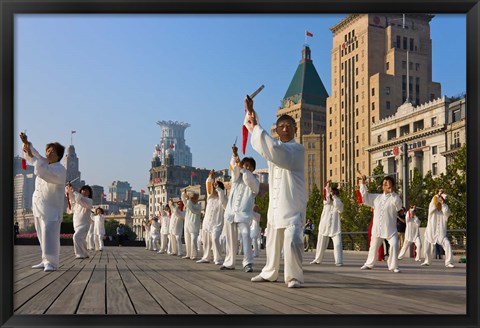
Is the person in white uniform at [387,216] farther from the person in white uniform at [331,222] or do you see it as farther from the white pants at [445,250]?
the white pants at [445,250]

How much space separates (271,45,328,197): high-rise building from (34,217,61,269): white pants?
98.8m

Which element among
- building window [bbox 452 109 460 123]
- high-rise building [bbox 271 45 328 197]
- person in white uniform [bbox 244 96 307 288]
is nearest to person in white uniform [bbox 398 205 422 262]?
person in white uniform [bbox 244 96 307 288]

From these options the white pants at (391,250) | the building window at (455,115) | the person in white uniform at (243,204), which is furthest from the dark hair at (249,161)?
the building window at (455,115)

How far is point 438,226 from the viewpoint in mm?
19594

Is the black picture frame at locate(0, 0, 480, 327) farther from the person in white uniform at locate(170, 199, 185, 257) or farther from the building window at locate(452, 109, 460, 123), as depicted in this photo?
the building window at locate(452, 109, 460, 123)

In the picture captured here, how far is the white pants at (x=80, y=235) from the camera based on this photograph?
1964 centimetres

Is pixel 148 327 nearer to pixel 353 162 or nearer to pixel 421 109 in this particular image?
pixel 421 109

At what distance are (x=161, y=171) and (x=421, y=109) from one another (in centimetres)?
10917

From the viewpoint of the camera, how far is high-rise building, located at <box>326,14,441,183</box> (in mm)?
107000

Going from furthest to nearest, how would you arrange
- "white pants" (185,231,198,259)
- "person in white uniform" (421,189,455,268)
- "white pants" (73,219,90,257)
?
"white pants" (185,231,198,259)
"white pants" (73,219,90,257)
"person in white uniform" (421,189,455,268)

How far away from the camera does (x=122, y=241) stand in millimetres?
55750

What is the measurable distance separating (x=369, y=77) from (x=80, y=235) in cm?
9427

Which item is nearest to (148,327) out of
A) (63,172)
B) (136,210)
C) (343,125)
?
(63,172)
